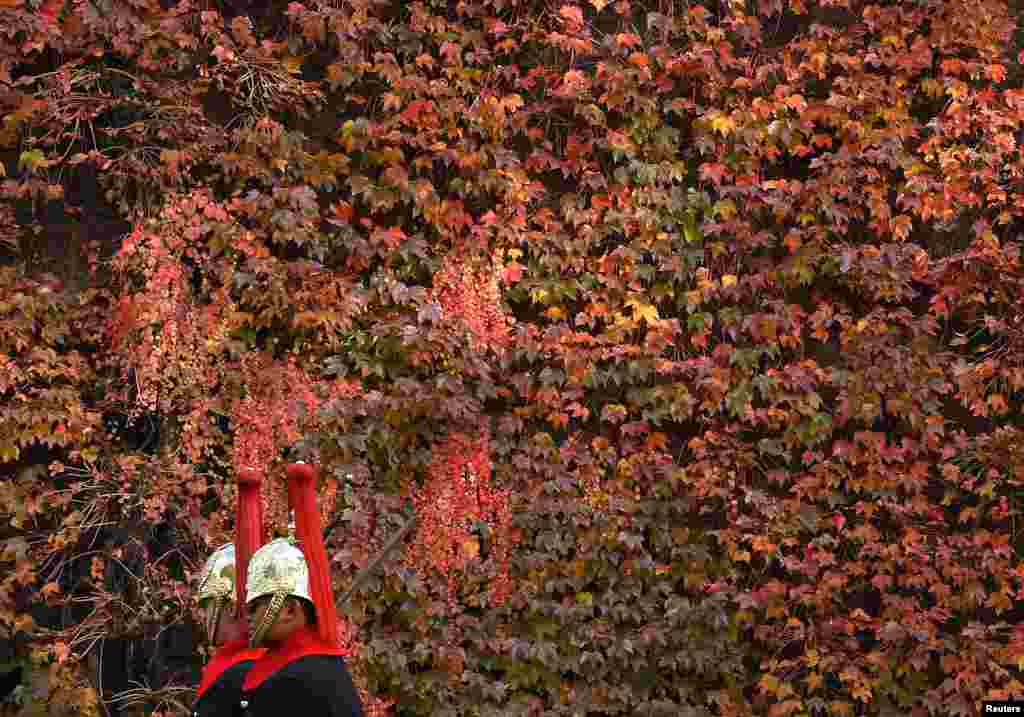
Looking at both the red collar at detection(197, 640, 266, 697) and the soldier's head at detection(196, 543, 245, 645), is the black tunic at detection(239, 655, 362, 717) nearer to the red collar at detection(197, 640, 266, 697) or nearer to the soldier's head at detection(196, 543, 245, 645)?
the red collar at detection(197, 640, 266, 697)

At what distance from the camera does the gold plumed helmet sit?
8.75 feet

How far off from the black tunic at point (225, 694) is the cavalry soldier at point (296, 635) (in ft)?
0.10

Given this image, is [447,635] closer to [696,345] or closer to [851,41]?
[696,345]

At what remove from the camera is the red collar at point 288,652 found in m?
2.72

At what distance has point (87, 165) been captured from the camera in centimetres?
626

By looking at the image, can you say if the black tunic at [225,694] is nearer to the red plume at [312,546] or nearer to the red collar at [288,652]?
the red collar at [288,652]

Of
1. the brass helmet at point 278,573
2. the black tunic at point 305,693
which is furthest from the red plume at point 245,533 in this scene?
the black tunic at point 305,693

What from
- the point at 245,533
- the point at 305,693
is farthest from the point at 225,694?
the point at 245,533

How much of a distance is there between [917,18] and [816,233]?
121 cm

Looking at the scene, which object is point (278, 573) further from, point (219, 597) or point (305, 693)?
point (219, 597)

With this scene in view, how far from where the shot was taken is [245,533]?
291 cm

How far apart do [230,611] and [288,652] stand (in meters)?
0.30

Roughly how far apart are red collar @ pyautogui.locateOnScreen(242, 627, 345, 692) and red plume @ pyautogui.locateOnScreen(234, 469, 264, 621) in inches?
5.9

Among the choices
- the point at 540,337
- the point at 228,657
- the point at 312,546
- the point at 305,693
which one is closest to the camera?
the point at 305,693
